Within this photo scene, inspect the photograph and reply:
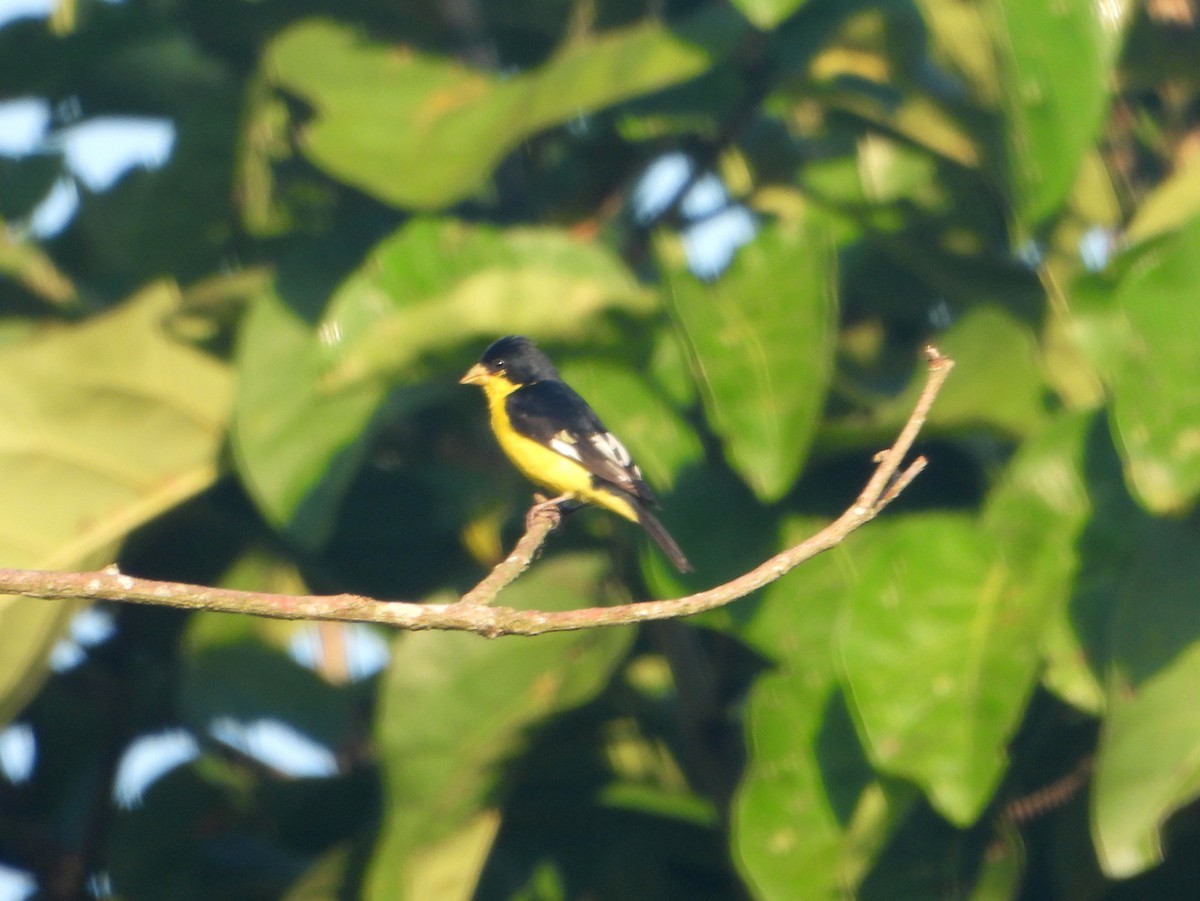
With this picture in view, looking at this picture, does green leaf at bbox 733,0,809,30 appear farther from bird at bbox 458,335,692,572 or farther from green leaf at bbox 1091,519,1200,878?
green leaf at bbox 1091,519,1200,878

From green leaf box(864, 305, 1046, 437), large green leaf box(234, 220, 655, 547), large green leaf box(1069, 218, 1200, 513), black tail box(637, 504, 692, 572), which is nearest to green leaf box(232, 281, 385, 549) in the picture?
large green leaf box(234, 220, 655, 547)

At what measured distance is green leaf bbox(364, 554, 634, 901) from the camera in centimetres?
307

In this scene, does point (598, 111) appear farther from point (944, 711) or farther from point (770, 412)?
point (944, 711)

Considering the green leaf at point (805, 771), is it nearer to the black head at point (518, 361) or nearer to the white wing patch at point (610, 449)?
the white wing patch at point (610, 449)

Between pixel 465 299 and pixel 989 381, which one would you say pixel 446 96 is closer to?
pixel 465 299

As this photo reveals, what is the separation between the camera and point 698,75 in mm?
3393

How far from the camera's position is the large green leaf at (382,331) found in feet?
10.2

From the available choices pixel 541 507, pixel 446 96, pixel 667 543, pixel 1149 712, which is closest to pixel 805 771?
pixel 667 543

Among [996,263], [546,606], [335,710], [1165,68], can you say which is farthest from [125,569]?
[1165,68]

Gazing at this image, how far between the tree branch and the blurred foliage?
17.5 inches

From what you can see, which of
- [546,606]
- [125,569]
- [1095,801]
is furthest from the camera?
[125,569]

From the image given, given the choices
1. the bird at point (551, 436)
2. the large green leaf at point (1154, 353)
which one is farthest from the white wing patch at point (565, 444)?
the large green leaf at point (1154, 353)

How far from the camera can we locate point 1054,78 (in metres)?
2.95

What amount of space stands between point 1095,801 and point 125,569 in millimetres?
2224
